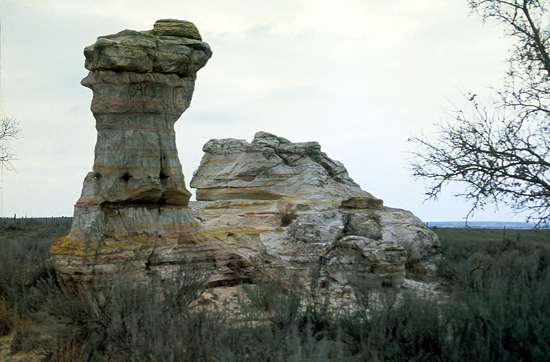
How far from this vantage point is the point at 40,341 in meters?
6.64

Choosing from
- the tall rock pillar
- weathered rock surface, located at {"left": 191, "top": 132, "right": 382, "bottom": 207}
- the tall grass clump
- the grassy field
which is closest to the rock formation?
the tall rock pillar

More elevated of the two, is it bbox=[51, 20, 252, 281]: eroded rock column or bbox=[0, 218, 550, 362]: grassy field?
bbox=[51, 20, 252, 281]: eroded rock column

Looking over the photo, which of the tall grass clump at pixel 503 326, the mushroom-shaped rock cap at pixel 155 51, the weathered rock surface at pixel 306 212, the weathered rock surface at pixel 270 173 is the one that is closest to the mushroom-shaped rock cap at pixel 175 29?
the mushroom-shaped rock cap at pixel 155 51

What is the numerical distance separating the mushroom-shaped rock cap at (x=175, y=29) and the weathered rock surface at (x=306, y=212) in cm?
484

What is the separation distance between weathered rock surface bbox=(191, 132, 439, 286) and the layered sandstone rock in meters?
2.30

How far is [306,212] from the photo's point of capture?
41.0 feet

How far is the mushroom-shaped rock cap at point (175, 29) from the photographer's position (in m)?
9.33

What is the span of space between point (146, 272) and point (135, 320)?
3.03 metres

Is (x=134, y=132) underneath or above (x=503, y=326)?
above

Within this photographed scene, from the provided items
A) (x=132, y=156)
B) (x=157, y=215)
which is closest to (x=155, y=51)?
(x=132, y=156)

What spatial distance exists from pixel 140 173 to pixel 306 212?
16.6 ft

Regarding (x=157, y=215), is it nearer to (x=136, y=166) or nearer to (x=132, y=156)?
(x=136, y=166)

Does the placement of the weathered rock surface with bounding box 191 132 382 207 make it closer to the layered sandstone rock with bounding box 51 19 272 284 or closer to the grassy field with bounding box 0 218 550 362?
the layered sandstone rock with bounding box 51 19 272 284

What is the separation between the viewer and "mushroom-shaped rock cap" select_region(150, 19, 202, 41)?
30.6 feet
